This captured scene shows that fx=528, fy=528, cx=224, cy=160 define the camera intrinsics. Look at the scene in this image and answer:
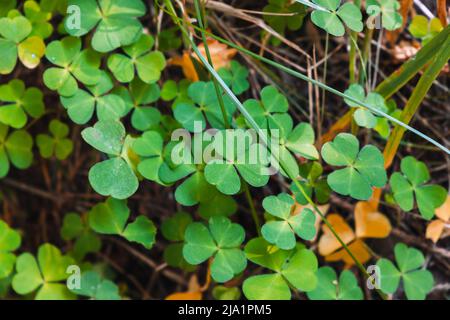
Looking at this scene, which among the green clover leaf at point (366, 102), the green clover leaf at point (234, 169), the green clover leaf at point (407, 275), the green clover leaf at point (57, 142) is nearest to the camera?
the green clover leaf at point (234, 169)

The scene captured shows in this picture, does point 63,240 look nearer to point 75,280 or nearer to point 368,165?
point 75,280

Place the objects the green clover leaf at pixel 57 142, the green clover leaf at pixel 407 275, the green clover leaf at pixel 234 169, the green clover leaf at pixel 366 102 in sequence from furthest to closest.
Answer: the green clover leaf at pixel 57 142 < the green clover leaf at pixel 407 275 < the green clover leaf at pixel 366 102 < the green clover leaf at pixel 234 169

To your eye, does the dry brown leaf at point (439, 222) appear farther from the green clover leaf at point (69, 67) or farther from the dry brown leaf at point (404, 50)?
the green clover leaf at point (69, 67)

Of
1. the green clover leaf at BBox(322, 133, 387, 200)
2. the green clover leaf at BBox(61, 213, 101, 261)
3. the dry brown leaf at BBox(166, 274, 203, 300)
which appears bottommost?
the dry brown leaf at BBox(166, 274, 203, 300)

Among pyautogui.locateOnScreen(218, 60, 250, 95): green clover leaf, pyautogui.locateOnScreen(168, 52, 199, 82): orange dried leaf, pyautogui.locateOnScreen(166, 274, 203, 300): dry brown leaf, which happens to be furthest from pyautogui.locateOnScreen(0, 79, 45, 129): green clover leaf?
pyautogui.locateOnScreen(166, 274, 203, 300): dry brown leaf

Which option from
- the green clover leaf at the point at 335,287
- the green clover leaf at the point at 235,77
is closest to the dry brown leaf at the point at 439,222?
the green clover leaf at the point at 335,287

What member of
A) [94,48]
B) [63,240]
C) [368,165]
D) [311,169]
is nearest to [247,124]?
[311,169]

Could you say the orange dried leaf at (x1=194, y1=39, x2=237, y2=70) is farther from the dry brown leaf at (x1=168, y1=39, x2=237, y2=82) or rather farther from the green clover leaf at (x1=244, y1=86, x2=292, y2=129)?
the green clover leaf at (x1=244, y1=86, x2=292, y2=129)
